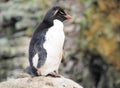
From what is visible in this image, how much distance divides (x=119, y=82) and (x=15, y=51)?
1.48 m

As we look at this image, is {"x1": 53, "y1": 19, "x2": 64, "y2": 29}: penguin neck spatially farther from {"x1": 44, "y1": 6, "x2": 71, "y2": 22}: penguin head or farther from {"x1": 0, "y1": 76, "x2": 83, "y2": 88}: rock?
{"x1": 0, "y1": 76, "x2": 83, "y2": 88}: rock

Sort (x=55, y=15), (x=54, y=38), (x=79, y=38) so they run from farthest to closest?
1. (x=79, y=38)
2. (x=55, y=15)
3. (x=54, y=38)

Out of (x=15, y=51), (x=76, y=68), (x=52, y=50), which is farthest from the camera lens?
(x=76, y=68)

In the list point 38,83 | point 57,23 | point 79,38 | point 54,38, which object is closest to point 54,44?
point 54,38

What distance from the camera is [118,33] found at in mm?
9570

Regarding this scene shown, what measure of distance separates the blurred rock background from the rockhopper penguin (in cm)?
383

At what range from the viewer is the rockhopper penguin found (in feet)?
16.6

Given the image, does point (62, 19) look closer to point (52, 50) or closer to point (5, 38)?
point (52, 50)

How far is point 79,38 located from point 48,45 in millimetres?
4585

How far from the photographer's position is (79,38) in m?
9.63

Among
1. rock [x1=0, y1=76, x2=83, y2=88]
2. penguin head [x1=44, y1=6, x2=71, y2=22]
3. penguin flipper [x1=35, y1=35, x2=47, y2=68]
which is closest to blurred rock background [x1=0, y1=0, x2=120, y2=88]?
rock [x1=0, y1=76, x2=83, y2=88]

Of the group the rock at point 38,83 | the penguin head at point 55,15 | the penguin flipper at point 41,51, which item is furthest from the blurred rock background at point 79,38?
the penguin flipper at point 41,51

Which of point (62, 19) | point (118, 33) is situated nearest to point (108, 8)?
point (118, 33)

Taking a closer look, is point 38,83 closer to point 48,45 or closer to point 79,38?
point 48,45
